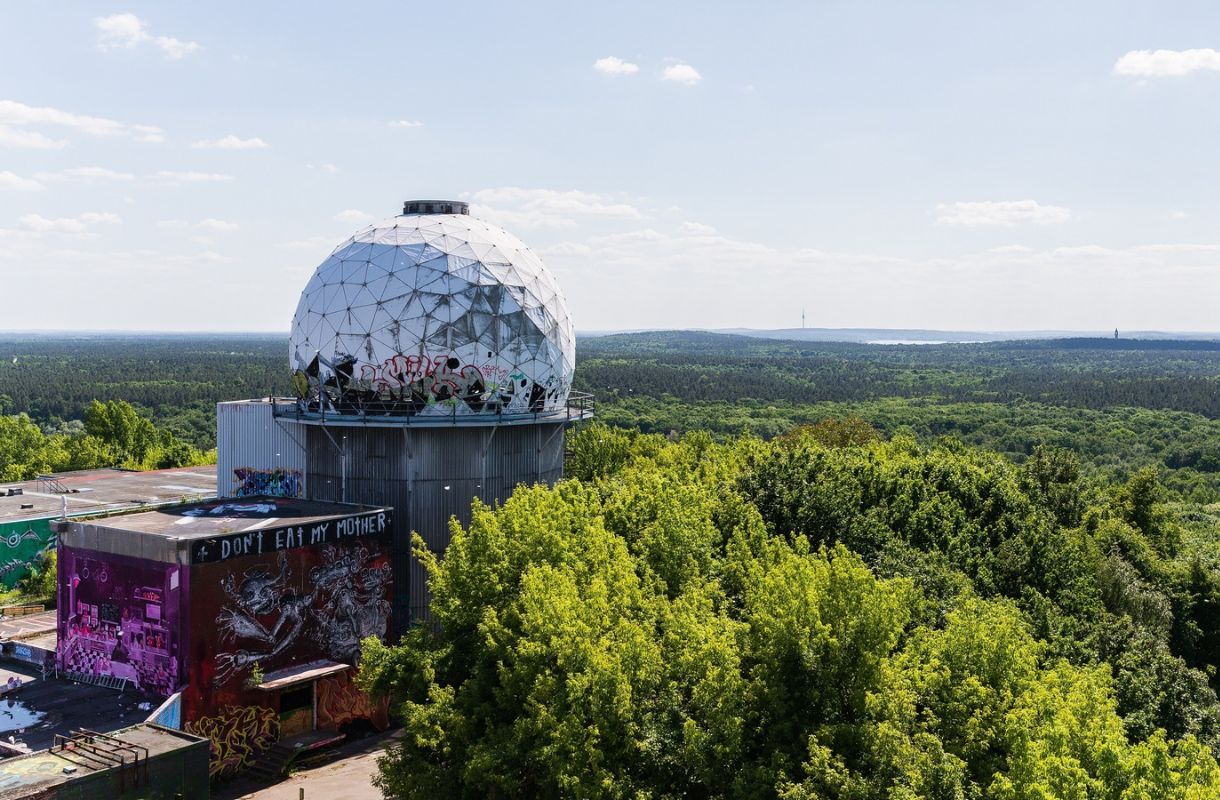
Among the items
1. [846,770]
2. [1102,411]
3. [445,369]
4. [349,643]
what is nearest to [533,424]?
[445,369]

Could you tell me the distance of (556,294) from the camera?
42.5 meters

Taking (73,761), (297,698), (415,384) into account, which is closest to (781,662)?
(73,761)

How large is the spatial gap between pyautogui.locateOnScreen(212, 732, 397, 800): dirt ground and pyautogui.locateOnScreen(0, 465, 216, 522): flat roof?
18560 millimetres

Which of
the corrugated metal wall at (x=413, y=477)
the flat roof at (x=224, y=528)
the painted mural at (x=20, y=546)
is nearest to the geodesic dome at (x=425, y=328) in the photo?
the corrugated metal wall at (x=413, y=477)

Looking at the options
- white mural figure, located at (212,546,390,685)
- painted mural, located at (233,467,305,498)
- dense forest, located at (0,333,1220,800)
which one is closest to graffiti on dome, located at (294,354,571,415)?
painted mural, located at (233,467,305,498)

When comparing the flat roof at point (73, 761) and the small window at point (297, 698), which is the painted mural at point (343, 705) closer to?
the small window at point (297, 698)

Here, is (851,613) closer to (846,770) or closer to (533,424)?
(846,770)

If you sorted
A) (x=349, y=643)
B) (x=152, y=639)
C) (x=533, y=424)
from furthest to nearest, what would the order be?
(x=533, y=424)
(x=349, y=643)
(x=152, y=639)

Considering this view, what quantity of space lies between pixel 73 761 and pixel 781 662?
1589 cm

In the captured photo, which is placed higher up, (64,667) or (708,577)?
(708,577)

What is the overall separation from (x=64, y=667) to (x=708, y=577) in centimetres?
2020

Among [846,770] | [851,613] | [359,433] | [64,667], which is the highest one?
[359,433]

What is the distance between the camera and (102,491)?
171ft

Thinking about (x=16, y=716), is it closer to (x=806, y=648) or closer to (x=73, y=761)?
(x=73, y=761)
